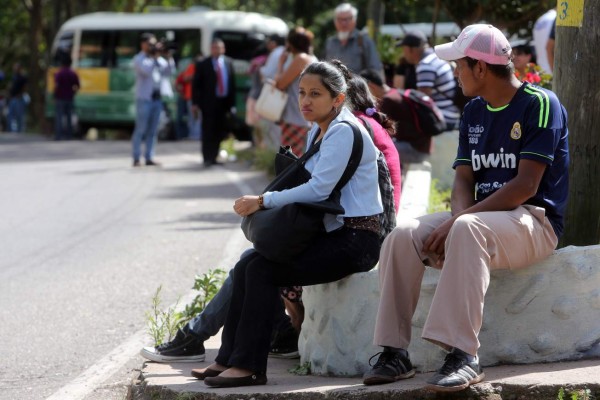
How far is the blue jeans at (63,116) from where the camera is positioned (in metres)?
29.8

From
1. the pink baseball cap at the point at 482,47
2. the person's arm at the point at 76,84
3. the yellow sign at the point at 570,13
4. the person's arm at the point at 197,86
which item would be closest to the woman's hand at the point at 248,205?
the pink baseball cap at the point at 482,47

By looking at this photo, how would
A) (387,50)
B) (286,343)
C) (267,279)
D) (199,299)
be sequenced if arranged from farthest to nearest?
(387,50), (199,299), (286,343), (267,279)

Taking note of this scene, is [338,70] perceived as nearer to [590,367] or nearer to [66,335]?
[590,367]

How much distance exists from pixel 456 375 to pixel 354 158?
1243 mm

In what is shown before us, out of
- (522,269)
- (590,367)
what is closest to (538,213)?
(522,269)

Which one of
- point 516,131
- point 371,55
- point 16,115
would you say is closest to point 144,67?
point 371,55

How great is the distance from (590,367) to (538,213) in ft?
2.21

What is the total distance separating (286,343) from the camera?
20.5 feet

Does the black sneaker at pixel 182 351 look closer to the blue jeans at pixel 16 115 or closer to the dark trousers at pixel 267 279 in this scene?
the dark trousers at pixel 267 279

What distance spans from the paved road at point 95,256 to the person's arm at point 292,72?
1.49 m

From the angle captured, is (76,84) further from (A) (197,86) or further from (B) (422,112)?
(B) (422,112)

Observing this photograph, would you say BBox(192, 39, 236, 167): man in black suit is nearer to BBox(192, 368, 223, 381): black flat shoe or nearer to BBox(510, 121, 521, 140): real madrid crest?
BBox(192, 368, 223, 381): black flat shoe

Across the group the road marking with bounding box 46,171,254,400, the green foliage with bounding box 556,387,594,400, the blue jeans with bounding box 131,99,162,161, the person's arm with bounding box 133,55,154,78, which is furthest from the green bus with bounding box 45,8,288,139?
the green foliage with bounding box 556,387,594,400

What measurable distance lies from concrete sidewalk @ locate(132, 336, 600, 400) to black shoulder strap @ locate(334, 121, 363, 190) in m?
0.89
